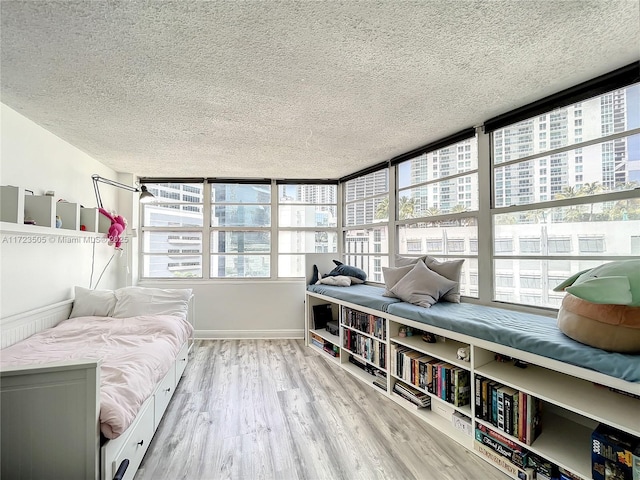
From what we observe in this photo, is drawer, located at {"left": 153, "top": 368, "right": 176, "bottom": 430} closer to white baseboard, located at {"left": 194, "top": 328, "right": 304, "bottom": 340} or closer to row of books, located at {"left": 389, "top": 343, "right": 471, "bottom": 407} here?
white baseboard, located at {"left": 194, "top": 328, "right": 304, "bottom": 340}

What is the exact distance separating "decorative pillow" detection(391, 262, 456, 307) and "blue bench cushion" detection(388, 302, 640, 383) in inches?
2.7

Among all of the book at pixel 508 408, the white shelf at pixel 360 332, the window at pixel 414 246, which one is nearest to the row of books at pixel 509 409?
the book at pixel 508 408

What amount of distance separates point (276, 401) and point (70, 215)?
2421 mm

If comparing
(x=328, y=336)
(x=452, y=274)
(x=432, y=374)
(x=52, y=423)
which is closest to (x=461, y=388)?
(x=432, y=374)

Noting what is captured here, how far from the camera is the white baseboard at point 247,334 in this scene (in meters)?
4.09

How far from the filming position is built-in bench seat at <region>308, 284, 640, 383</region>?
1262mm

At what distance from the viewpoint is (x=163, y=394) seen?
2135 mm

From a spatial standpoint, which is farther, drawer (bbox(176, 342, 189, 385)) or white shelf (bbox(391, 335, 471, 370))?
drawer (bbox(176, 342, 189, 385))

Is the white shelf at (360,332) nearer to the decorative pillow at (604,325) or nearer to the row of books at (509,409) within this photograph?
the row of books at (509,409)

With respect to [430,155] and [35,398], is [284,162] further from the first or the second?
[35,398]

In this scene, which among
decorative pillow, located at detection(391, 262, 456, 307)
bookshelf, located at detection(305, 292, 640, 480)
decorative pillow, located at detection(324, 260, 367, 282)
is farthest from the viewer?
decorative pillow, located at detection(324, 260, 367, 282)

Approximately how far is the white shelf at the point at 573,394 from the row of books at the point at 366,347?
0.96m

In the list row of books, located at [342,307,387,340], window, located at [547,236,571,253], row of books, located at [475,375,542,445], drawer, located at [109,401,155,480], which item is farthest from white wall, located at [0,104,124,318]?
window, located at [547,236,571,253]

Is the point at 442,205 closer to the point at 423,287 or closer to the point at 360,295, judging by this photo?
the point at 423,287
